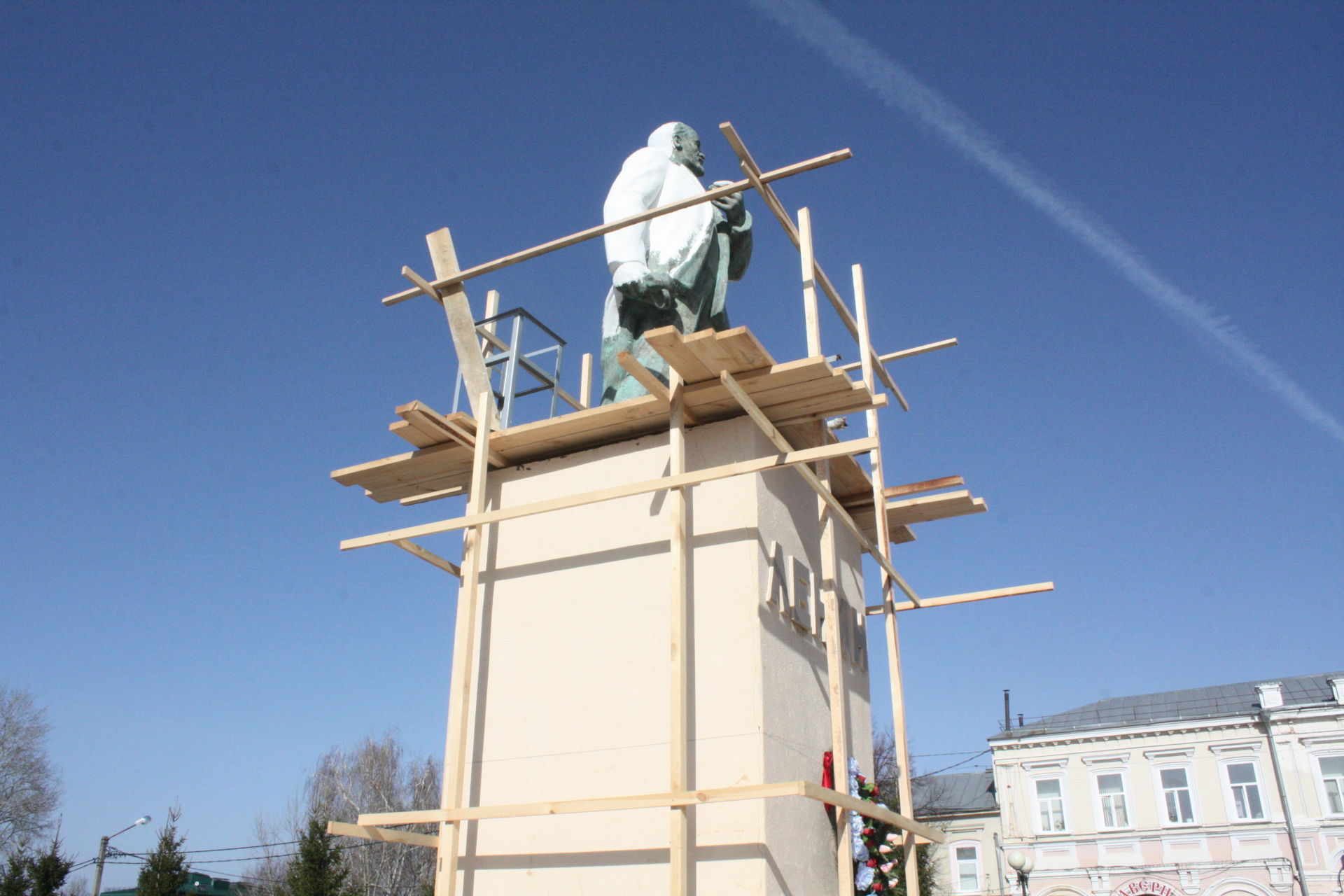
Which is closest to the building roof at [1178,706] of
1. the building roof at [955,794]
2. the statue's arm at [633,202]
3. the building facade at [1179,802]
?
the building facade at [1179,802]

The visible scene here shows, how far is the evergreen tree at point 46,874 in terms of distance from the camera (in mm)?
23672

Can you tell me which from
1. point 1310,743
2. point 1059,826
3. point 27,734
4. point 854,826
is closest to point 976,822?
point 1059,826

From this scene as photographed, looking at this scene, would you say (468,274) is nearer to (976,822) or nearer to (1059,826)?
(1059,826)

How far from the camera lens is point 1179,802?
30625 mm

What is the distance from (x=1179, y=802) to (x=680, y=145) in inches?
1161

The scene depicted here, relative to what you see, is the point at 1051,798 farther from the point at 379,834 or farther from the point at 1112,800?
the point at 379,834

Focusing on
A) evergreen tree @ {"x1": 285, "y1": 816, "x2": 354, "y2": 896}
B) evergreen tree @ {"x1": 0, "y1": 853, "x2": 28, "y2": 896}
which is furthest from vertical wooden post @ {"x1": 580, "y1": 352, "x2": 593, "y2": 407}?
evergreen tree @ {"x1": 0, "y1": 853, "x2": 28, "y2": 896}

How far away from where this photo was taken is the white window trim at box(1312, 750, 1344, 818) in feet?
92.4

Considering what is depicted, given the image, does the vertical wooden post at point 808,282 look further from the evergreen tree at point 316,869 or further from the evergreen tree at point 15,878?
the evergreen tree at point 15,878

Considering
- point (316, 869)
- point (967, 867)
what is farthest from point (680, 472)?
point (967, 867)

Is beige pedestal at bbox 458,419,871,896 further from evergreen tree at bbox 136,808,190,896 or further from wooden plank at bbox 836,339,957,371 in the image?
evergreen tree at bbox 136,808,190,896

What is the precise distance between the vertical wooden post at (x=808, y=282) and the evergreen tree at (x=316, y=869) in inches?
696

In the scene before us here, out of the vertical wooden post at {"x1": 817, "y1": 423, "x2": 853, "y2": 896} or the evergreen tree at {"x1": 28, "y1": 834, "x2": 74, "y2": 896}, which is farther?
the evergreen tree at {"x1": 28, "y1": 834, "x2": 74, "y2": 896}

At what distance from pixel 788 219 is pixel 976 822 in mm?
32967
